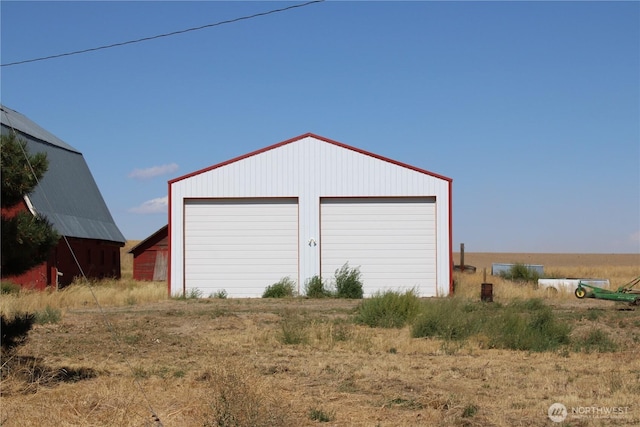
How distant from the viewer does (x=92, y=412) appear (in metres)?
8.83

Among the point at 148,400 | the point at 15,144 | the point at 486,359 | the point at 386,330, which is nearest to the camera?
the point at 148,400

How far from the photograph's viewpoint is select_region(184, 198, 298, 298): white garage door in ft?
91.2

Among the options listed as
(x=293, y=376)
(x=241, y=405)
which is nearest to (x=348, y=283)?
(x=293, y=376)

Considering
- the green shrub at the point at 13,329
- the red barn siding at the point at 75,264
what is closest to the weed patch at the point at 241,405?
the green shrub at the point at 13,329

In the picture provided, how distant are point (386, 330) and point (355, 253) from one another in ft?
33.9

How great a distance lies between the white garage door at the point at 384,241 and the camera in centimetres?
2764

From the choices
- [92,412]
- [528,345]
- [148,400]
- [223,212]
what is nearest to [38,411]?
[92,412]

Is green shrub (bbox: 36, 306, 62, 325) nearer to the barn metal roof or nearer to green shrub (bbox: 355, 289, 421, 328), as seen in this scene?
green shrub (bbox: 355, 289, 421, 328)

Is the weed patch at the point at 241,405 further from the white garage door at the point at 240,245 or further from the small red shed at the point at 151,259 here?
the small red shed at the point at 151,259

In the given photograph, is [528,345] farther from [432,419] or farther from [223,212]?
[223,212]

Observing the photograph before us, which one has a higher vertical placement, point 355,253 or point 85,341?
point 355,253

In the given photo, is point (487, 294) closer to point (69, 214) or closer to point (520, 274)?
point (520, 274)

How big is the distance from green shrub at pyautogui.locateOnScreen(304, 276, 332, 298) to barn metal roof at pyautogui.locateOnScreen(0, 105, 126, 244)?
9.76 meters

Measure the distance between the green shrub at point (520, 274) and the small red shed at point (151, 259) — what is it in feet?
56.3
